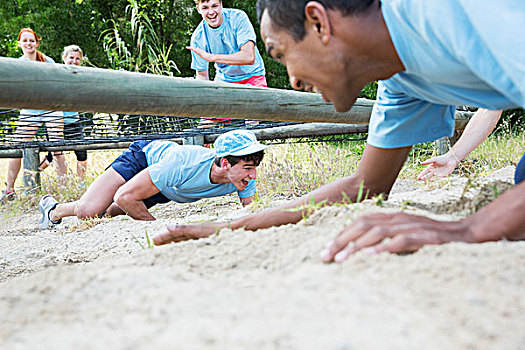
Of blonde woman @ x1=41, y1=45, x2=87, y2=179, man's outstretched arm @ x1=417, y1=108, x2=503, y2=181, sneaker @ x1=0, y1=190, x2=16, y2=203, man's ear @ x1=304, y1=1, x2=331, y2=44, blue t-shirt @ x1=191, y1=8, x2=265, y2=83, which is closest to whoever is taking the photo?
man's ear @ x1=304, y1=1, x2=331, y2=44

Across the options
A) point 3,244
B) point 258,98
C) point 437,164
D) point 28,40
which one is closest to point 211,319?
point 258,98

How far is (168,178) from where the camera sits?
4.36 meters

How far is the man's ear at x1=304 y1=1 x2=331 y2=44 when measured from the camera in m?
1.46

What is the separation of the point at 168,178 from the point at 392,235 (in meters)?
3.35

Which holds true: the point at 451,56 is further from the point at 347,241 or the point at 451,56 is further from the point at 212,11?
the point at 212,11

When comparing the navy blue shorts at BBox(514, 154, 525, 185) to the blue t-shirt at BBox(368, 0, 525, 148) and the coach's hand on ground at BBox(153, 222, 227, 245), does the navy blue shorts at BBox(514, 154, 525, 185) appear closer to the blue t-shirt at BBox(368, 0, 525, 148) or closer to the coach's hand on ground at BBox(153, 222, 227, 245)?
the blue t-shirt at BBox(368, 0, 525, 148)

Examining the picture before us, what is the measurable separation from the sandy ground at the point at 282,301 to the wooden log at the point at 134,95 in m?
0.79

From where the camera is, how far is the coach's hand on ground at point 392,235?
1.19 meters

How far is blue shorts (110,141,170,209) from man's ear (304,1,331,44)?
11.4ft

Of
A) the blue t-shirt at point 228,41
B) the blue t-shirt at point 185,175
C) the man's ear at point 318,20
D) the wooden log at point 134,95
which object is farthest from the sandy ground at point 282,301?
→ the blue t-shirt at point 228,41

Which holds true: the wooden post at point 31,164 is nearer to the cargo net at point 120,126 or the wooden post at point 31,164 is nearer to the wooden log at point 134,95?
the cargo net at point 120,126

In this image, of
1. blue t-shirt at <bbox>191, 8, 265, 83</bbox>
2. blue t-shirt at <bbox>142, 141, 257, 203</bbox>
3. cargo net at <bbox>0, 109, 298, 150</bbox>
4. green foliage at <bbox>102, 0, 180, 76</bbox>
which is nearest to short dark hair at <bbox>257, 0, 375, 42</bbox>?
cargo net at <bbox>0, 109, 298, 150</bbox>

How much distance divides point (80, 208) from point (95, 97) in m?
2.81

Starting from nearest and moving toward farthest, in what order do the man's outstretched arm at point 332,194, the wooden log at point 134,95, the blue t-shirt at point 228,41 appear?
the wooden log at point 134,95 → the man's outstretched arm at point 332,194 → the blue t-shirt at point 228,41
